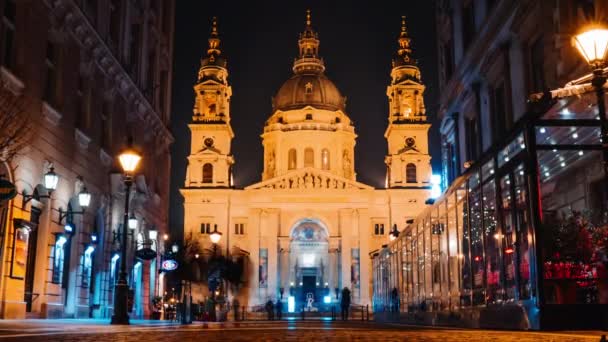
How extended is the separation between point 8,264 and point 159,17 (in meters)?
24.0

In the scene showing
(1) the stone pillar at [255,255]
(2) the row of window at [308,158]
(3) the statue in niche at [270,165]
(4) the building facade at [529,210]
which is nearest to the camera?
(4) the building facade at [529,210]

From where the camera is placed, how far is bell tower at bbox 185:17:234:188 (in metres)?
86.5

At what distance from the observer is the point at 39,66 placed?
76.5 ft

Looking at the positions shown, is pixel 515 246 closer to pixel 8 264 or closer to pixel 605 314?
pixel 605 314

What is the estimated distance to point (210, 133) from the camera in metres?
87.2

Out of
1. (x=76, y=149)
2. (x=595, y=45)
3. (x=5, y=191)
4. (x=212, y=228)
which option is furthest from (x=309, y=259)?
(x=595, y=45)

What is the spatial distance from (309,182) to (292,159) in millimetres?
9334

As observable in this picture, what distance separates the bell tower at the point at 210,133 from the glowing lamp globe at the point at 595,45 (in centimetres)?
7689

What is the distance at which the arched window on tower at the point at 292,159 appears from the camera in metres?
94.1

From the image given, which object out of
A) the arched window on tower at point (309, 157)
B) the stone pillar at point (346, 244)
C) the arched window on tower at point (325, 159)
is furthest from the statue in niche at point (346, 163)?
the stone pillar at point (346, 244)

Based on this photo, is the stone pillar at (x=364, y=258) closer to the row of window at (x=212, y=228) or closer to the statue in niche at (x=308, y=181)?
the statue in niche at (x=308, y=181)

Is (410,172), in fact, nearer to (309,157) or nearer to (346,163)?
(346,163)

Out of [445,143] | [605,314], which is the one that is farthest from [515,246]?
[445,143]

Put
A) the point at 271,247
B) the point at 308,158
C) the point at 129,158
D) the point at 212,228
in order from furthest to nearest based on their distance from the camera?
1. the point at 308,158
2. the point at 212,228
3. the point at 271,247
4. the point at 129,158
